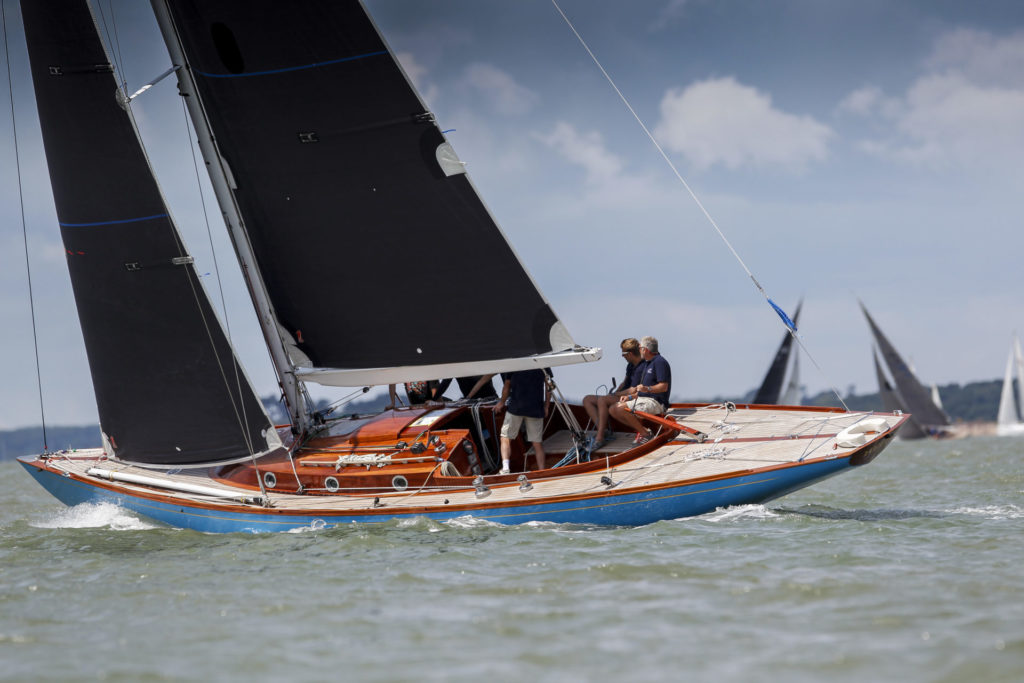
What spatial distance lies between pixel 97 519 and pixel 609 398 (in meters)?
5.80

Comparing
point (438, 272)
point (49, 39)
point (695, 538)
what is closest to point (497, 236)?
point (438, 272)

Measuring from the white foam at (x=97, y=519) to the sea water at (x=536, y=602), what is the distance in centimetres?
47

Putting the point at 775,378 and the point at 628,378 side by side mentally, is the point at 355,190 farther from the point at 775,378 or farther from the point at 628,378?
the point at 775,378

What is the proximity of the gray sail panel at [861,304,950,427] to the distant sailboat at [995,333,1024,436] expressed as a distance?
322 inches

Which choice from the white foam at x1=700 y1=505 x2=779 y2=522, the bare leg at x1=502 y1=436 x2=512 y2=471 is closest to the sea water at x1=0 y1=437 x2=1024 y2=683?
the white foam at x1=700 y1=505 x2=779 y2=522

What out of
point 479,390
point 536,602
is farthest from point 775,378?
point 536,602

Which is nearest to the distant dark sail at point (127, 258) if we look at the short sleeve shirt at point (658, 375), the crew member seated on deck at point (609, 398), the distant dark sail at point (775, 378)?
the crew member seated on deck at point (609, 398)

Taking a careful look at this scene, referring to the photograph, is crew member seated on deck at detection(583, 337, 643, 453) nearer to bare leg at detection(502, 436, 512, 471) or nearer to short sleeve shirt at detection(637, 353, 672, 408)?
short sleeve shirt at detection(637, 353, 672, 408)

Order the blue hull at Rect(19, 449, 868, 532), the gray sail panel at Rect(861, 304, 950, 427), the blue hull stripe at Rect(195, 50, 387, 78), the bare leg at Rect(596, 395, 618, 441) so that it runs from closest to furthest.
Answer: the blue hull at Rect(19, 449, 868, 532), the blue hull stripe at Rect(195, 50, 387, 78), the bare leg at Rect(596, 395, 618, 441), the gray sail panel at Rect(861, 304, 950, 427)

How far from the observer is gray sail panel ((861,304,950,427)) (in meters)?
45.6

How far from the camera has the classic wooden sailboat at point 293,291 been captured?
9578 mm

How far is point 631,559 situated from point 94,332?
664 centimetres

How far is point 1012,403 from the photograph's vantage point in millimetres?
54688

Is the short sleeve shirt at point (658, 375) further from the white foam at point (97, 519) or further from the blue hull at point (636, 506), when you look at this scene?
the white foam at point (97, 519)
